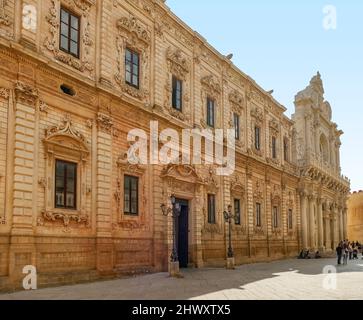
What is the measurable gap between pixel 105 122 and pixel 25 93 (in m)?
3.49

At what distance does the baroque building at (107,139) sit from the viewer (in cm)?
1341

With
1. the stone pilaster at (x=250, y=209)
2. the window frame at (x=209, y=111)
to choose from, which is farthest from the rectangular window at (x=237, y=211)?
the window frame at (x=209, y=111)

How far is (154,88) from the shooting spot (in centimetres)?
1961

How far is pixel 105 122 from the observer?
16.5 metres

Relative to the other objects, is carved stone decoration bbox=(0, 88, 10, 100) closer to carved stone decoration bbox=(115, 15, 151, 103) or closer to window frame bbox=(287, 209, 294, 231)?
carved stone decoration bbox=(115, 15, 151, 103)

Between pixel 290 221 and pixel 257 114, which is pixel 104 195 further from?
pixel 290 221

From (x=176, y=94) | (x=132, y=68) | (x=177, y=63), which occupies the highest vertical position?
(x=177, y=63)

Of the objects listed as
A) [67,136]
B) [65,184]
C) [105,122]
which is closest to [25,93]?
[67,136]

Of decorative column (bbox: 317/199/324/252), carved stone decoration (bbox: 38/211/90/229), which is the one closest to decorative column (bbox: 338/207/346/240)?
decorative column (bbox: 317/199/324/252)

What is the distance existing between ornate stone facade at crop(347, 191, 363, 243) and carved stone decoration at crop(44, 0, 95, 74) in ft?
173

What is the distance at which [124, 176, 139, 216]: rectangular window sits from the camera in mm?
17562

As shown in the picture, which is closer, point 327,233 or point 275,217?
point 275,217

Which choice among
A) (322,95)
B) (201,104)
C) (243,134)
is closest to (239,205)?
(243,134)
